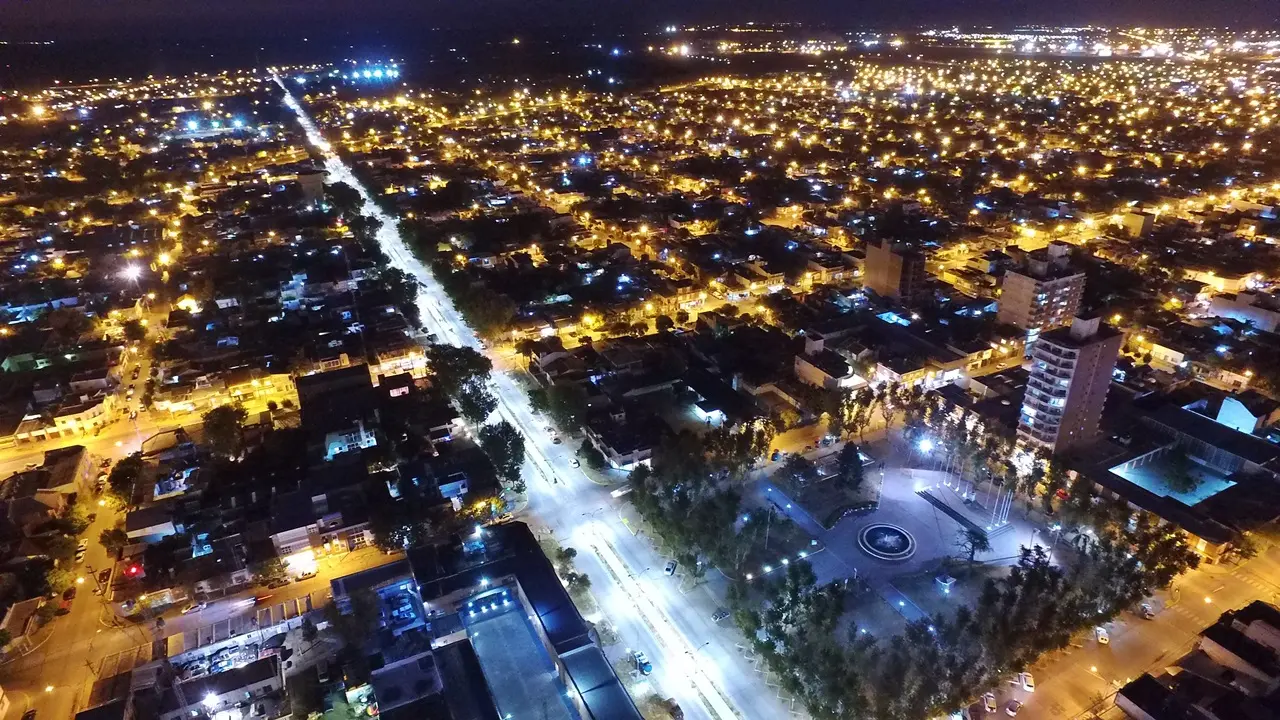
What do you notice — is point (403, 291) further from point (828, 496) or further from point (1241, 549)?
point (1241, 549)

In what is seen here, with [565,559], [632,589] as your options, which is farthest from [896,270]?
[565,559]

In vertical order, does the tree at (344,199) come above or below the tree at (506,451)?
above

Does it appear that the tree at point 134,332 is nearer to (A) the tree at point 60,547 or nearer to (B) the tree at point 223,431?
(B) the tree at point 223,431

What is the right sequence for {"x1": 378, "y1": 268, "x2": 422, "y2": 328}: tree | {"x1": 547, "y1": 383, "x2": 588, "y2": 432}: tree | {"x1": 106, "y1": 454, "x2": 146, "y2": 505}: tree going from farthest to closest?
{"x1": 378, "y1": 268, "x2": 422, "y2": 328}: tree < {"x1": 547, "y1": 383, "x2": 588, "y2": 432}: tree < {"x1": 106, "y1": 454, "x2": 146, "y2": 505}: tree

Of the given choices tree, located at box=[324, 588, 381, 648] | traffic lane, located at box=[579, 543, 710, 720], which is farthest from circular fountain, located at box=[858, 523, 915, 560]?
tree, located at box=[324, 588, 381, 648]

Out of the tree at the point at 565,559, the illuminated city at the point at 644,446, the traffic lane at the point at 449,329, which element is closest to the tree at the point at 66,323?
the illuminated city at the point at 644,446

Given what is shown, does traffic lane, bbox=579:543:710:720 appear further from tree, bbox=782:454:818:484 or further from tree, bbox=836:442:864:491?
tree, bbox=836:442:864:491
